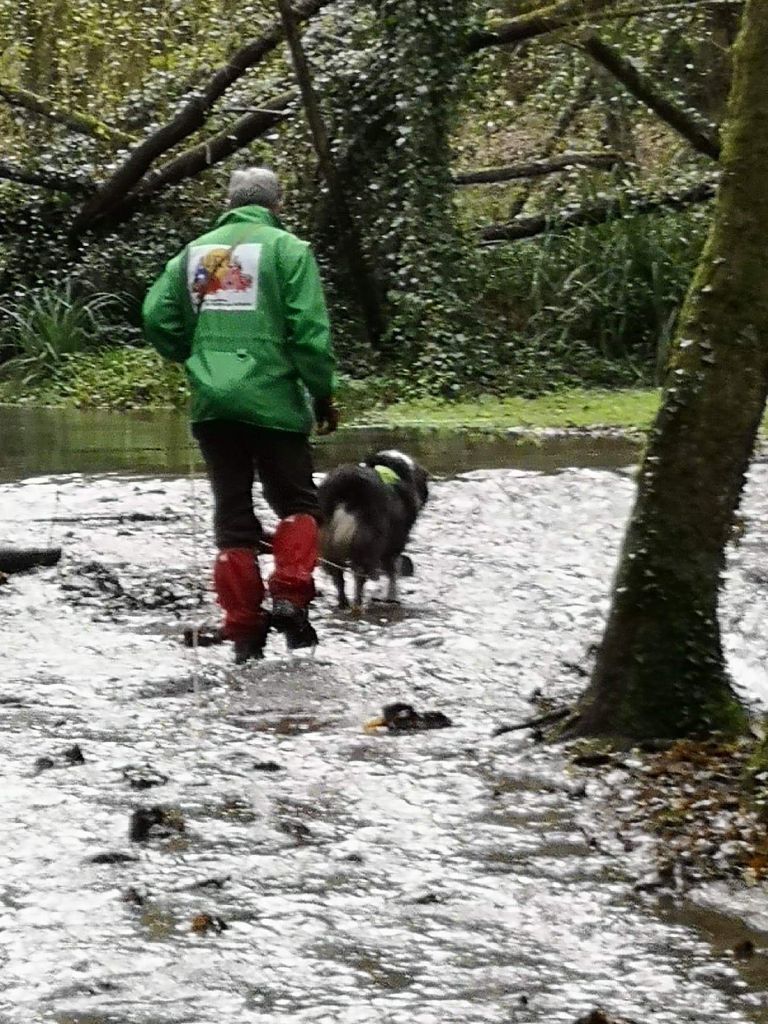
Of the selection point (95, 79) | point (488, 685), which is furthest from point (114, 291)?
point (488, 685)

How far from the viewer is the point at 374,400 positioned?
18547 mm

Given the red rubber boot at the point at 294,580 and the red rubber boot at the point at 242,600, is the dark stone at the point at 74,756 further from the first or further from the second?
the red rubber boot at the point at 294,580

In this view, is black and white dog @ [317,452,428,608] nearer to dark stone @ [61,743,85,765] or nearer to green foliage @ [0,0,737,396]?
dark stone @ [61,743,85,765]

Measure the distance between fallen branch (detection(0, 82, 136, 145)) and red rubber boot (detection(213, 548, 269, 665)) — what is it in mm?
15610

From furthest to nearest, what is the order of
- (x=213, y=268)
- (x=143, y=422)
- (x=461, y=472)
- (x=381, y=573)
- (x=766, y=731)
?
(x=143, y=422)
(x=461, y=472)
(x=381, y=573)
(x=213, y=268)
(x=766, y=731)

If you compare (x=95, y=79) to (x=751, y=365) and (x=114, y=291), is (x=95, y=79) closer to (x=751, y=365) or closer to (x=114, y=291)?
(x=114, y=291)

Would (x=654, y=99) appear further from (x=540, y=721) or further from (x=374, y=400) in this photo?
(x=540, y=721)

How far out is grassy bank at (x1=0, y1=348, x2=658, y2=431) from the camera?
1684 centimetres

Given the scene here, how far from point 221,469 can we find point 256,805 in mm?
2736

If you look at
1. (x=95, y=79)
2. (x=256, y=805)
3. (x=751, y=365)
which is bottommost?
(x=256, y=805)

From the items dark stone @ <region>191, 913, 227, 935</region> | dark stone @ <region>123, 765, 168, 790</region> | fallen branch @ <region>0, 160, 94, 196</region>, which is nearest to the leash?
dark stone @ <region>123, 765, 168, 790</region>

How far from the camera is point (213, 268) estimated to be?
24.8 ft

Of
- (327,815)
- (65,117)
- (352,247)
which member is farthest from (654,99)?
(327,815)

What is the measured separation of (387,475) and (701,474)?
12.5 ft
